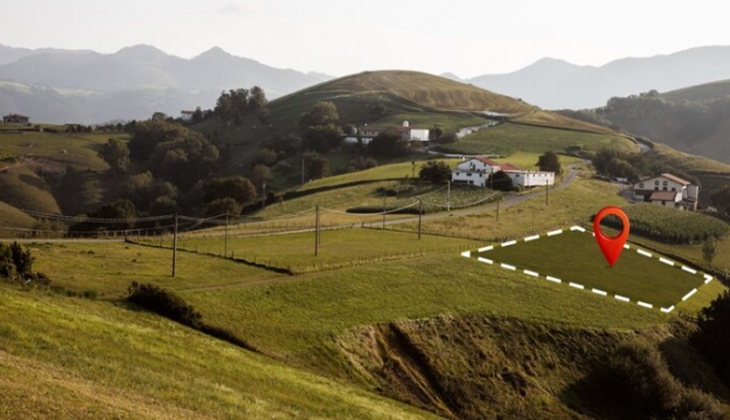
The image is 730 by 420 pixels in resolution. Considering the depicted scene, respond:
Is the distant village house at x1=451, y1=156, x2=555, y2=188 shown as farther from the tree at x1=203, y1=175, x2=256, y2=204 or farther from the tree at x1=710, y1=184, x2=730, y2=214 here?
the tree at x1=203, y1=175, x2=256, y2=204

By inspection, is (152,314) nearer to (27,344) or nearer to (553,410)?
(27,344)

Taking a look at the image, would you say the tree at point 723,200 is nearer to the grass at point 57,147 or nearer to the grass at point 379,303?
the grass at point 379,303

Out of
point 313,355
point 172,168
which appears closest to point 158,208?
point 172,168

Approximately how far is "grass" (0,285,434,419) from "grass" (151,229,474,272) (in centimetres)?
1881

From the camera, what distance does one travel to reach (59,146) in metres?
168

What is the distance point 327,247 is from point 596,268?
94.2ft

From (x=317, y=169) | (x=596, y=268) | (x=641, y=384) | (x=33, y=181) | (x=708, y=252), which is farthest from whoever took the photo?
(x=317, y=169)

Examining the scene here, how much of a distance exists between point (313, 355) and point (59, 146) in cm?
15136

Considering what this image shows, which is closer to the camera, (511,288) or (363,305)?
(363,305)

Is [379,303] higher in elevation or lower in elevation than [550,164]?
lower

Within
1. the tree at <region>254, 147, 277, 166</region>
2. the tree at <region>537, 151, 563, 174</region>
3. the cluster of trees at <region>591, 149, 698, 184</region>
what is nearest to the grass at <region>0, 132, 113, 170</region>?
the tree at <region>254, 147, 277, 166</region>

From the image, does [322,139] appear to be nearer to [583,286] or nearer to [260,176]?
Answer: [260,176]

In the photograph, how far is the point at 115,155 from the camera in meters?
158

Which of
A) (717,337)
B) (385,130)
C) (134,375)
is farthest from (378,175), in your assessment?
(134,375)
